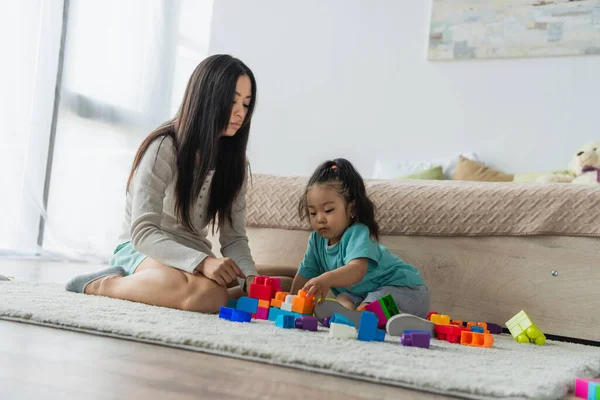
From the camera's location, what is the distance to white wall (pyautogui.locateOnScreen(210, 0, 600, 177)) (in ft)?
10.5

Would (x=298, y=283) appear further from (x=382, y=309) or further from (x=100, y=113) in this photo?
(x=100, y=113)

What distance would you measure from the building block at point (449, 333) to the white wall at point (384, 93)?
1.97 metres

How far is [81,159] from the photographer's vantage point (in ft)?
10.8

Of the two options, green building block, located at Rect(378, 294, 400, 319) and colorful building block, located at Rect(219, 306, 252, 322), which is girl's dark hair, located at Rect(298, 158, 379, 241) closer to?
green building block, located at Rect(378, 294, 400, 319)

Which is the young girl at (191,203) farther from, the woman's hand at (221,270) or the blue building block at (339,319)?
the blue building block at (339,319)

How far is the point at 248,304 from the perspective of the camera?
4.99ft

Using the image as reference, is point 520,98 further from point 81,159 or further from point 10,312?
point 10,312

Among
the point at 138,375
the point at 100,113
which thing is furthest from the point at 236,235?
the point at 100,113

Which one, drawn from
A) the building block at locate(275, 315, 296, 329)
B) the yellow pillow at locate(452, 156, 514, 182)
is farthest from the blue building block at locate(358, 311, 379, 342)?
the yellow pillow at locate(452, 156, 514, 182)

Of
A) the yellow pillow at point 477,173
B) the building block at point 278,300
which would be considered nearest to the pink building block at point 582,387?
the building block at point 278,300

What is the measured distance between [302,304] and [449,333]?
0.33 metres

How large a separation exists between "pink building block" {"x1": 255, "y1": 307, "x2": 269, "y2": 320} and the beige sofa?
0.55 metres

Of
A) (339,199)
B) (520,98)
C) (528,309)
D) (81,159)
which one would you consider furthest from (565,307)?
(81,159)

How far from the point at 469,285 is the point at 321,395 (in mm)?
1238
